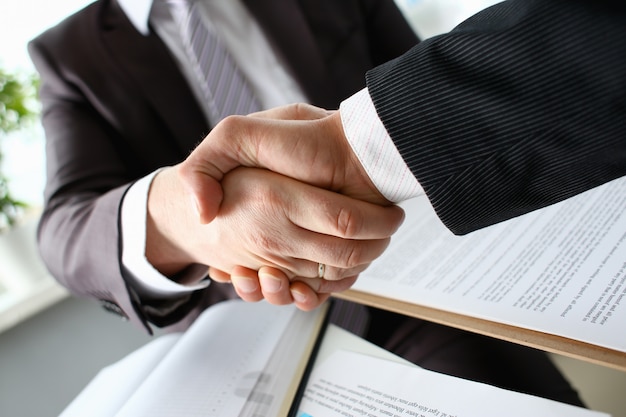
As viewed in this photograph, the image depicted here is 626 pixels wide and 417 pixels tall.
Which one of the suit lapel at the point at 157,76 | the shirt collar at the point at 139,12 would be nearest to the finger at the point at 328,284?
the suit lapel at the point at 157,76

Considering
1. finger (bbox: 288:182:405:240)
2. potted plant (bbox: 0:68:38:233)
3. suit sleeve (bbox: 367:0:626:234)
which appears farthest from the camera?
potted plant (bbox: 0:68:38:233)

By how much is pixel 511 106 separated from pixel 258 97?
0.58 metres

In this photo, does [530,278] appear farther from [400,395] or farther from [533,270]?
[400,395]

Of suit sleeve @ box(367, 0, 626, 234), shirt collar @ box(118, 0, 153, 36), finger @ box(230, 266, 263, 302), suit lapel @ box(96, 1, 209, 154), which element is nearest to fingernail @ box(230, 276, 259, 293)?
finger @ box(230, 266, 263, 302)

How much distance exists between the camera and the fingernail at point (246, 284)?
0.42m

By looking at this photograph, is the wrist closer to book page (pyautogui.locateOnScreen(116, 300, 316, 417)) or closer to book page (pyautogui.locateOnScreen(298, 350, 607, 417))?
book page (pyautogui.locateOnScreen(116, 300, 316, 417))

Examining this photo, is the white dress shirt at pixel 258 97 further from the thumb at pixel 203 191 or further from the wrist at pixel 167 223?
the thumb at pixel 203 191

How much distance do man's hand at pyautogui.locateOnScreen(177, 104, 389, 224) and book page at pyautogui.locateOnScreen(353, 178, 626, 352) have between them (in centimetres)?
10

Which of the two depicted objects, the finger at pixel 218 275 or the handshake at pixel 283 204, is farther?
the finger at pixel 218 275

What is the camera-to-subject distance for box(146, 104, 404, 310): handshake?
1.08 ft

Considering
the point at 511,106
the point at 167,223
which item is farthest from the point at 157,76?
the point at 511,106

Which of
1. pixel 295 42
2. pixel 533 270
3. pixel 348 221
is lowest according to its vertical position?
pixel 533 270

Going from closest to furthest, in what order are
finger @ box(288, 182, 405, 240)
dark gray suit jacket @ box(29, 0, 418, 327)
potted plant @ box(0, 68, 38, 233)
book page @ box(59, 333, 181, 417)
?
finger @ box(288, 182, 405, 240) → book page @ box(59, 333, 181, 417) → dark gray suit jacket @ box(29, 0, 418, 327) → potted plant @ box(0, 68, 38, 233)

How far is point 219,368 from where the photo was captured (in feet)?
1.34
